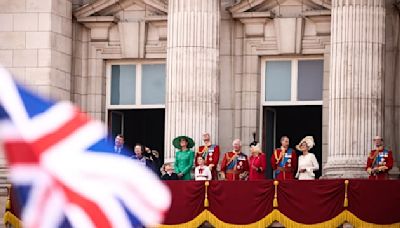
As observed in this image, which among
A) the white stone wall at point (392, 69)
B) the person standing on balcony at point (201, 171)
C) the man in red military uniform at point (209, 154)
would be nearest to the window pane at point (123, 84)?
the man in red military uniform at point (209, 154)

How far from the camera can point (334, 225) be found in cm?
3241

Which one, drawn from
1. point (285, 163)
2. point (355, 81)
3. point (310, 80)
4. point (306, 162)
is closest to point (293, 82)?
point (310, 80)

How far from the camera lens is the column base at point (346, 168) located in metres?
35.7

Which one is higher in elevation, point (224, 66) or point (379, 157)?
point (224, 66)

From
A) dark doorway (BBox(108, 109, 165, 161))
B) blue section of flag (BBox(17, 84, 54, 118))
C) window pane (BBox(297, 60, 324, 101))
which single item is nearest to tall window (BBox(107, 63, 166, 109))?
dark doorway (BBox(108, 109, 165, 161))

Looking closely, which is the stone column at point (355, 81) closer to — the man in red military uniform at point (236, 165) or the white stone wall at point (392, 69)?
the white stone wall at point (392, 69)

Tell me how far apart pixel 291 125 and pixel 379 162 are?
7903 mm

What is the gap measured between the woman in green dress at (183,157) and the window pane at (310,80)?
5572 mm

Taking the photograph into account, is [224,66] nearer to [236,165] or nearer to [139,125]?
[139,125]

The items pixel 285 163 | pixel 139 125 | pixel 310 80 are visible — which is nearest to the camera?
pixel 285 163

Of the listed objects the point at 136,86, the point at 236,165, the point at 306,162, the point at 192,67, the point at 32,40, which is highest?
the point at 32,40

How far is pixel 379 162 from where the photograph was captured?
110 feet

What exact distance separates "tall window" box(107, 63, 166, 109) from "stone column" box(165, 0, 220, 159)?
3039 millimetres

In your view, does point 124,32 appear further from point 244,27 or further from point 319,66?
point 319,66
